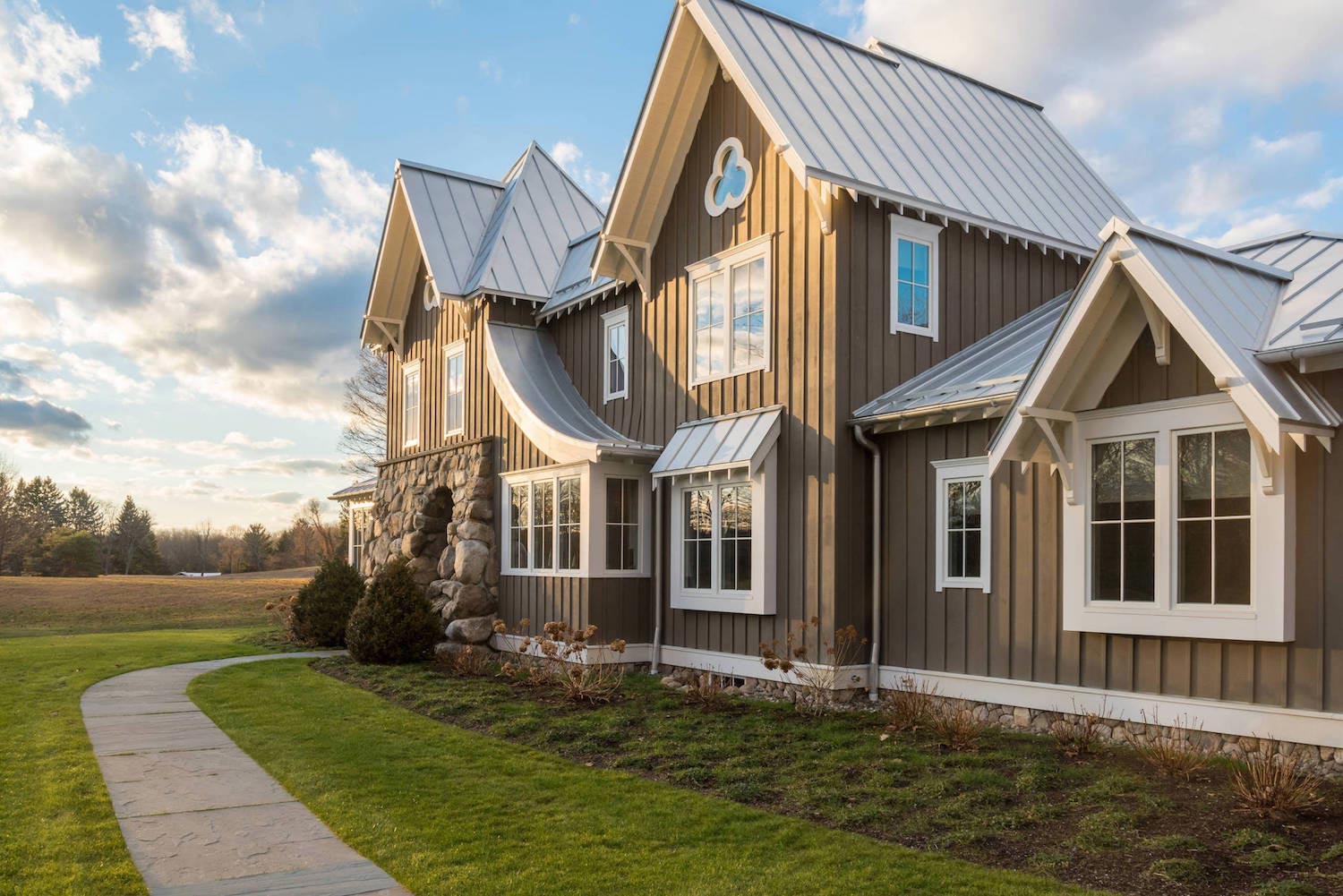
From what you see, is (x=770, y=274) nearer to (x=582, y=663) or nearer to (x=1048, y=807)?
(x=582, y=663)

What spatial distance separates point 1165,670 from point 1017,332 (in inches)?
196

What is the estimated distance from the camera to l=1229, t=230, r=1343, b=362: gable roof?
8023mm

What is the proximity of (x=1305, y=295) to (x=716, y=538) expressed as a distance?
6875 millimetres

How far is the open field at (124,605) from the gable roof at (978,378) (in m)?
21.8

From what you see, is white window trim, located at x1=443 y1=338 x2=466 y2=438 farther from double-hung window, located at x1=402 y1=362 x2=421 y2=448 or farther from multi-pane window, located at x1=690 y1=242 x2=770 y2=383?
multi-pane window, located at x1=690 y1=242 x2=770 y2=383

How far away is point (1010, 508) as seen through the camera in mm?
10414

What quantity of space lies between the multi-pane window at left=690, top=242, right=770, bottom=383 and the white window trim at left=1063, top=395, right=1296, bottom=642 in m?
A: 4.43

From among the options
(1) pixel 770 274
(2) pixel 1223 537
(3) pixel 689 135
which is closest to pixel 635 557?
(1) pixel 770 274

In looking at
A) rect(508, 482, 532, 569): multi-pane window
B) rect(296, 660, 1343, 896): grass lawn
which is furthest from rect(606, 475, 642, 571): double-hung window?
rect(296, 660, 1343, 896): grass lawn

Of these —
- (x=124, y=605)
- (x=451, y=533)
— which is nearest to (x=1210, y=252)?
(x=451, y=533)

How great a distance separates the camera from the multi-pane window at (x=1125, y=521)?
29.9ft

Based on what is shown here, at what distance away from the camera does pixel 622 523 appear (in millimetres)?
15164

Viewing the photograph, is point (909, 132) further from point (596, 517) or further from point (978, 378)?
point (596, 517)

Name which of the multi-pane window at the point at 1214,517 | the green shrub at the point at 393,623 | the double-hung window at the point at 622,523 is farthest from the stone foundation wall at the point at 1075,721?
the green shrub at the point at 393,623
